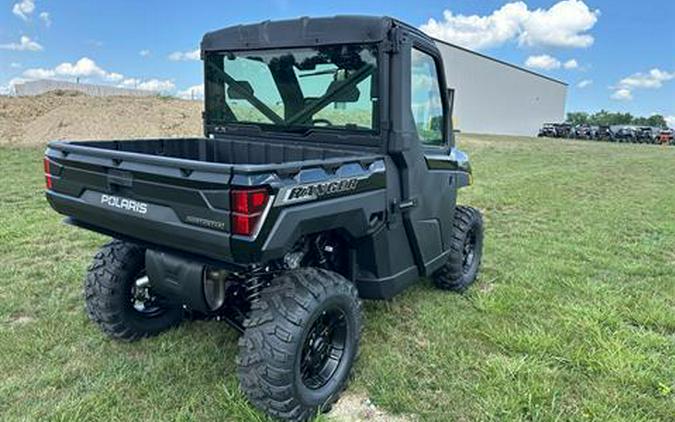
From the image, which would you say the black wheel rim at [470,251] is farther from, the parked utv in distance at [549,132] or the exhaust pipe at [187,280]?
the parked utv in distance at [549,132]

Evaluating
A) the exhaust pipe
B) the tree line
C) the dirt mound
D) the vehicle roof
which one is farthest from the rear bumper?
the tree line

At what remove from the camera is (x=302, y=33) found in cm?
310

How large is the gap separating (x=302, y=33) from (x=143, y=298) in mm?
1940

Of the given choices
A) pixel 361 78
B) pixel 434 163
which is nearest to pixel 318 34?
pixel 361 78

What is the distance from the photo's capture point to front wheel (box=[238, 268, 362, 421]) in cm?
233

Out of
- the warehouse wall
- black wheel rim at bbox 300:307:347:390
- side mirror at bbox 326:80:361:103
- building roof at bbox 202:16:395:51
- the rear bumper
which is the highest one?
the warehouse wall

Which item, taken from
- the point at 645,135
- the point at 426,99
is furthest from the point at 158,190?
the point at 645,135

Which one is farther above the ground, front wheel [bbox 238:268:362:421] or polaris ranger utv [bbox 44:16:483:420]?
polaris ranger utv [bbox 44:16:483:420]

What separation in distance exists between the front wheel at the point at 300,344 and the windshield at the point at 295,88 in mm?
1052

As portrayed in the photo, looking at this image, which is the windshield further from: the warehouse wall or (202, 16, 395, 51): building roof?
the warehouse wall

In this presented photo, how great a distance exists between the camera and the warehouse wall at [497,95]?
38531mm

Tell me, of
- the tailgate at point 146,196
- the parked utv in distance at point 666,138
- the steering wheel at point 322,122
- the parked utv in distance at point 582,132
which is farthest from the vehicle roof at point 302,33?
the parked utv in distance at point 582,132

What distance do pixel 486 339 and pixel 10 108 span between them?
850 inches

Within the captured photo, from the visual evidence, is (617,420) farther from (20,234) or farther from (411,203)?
(20,234)
